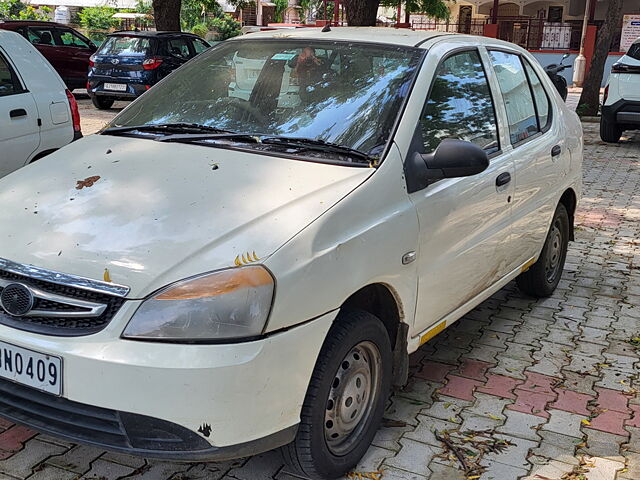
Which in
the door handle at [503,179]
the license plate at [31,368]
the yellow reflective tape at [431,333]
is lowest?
the yellow reflective tape at [431,333]

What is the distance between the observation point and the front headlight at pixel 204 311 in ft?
8.02

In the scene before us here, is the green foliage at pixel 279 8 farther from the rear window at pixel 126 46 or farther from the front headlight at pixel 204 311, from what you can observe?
the front headlight at pixel 204 311

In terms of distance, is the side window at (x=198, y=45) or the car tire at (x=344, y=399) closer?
the car tire at (x=344, y=399)

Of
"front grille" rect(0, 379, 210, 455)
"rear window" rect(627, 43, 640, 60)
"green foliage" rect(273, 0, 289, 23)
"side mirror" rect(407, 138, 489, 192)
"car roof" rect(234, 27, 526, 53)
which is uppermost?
"green foliage" rect(273, 0, 289, 23)

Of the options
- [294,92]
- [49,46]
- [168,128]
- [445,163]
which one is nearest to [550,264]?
[445,163]

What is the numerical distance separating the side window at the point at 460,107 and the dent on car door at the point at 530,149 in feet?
0.84

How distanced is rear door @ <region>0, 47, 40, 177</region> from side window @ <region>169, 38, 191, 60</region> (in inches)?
419

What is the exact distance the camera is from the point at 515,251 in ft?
14.7

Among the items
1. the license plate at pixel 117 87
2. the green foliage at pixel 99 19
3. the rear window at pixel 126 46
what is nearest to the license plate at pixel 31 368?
the license plate at pixel 117 87

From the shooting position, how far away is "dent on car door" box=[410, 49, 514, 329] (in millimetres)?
3406

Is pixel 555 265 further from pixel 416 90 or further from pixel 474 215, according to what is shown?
pixel 416 90

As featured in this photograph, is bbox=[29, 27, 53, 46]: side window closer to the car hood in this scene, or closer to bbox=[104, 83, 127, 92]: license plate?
bbox=[104, 83, 127, 92]: license plate

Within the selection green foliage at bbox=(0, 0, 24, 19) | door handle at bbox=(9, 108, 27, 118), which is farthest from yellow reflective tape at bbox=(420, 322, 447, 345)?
green foliage at bbox=(0, 0, 24, 19)

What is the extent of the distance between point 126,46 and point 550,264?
507 inches
